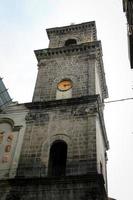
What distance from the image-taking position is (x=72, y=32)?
27.7m

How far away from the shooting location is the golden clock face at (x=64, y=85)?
21781 mm

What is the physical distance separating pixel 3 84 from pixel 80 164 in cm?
1121

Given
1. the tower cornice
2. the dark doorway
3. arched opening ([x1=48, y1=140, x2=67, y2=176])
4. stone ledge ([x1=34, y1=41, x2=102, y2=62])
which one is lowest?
arched opening ([x1=48, y1=140, x2=67, y2=176])

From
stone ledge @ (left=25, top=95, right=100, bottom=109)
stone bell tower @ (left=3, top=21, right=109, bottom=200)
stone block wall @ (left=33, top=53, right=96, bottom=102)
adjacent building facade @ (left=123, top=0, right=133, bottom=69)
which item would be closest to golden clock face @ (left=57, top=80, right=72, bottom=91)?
stone bell tower @ (left=3, top=21, right=109, bottom=200)

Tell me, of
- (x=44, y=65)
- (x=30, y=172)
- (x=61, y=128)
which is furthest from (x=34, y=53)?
(x=30, y=172)

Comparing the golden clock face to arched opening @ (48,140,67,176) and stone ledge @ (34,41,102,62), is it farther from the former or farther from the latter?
arched opening @ (48,140,67,176)

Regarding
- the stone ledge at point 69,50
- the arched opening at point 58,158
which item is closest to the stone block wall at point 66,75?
the stone ledge at point 69,50

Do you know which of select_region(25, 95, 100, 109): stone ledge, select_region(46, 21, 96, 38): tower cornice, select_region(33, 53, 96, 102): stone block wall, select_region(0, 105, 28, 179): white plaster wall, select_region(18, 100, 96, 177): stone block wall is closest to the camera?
select_region(18, 100, 96, 177): stone block wall

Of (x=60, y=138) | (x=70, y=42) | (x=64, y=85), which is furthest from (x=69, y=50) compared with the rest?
(x=60, y=138)

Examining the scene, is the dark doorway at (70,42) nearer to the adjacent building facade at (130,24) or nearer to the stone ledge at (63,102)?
the stone ledge at (63,102)

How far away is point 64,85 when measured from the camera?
22078 mm

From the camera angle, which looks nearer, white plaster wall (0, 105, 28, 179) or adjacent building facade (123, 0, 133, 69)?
adjacent building facade (123, 0, 133, 69)

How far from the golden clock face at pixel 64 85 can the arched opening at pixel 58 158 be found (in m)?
4.74

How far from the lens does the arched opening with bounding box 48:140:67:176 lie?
1760 cm
